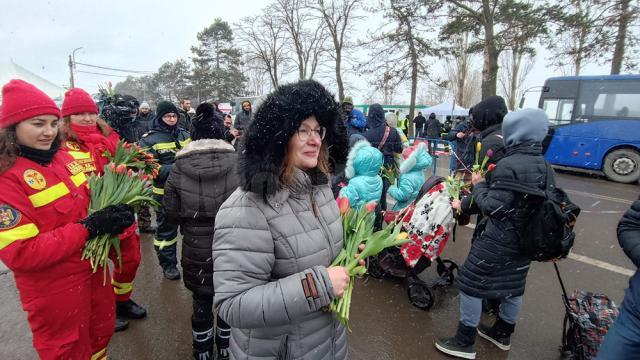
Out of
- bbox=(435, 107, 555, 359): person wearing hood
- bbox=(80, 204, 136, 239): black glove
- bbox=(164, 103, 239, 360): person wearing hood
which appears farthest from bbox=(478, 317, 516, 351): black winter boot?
bbox=(80, 204, 136, 239): black glove

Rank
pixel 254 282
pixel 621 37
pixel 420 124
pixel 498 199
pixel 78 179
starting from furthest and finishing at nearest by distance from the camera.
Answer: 1. pixel 420 124
2. pixel 621 37
3. pixel 498 199
4. pixel 78 179
5. pixel 254 282

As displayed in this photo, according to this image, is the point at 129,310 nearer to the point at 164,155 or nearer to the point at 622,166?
the point at 164,155

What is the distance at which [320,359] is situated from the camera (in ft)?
4.91

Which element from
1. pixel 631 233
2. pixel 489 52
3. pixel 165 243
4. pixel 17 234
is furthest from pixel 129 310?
pixel 489 52

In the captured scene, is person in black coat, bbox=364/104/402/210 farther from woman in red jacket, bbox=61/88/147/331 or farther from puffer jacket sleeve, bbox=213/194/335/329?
puffer jacket sleeve, bbox=213/194/335/329

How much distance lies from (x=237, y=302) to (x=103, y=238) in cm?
134

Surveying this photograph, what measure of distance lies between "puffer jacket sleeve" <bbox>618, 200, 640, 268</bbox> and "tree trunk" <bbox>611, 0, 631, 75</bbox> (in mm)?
13270

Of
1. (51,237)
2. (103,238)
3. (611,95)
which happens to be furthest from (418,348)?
(611,95)

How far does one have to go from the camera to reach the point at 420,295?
136 inches

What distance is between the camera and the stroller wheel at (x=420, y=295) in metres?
3.37

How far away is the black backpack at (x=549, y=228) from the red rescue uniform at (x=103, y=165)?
3004 mm

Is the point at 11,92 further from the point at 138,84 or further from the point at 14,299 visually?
the point at 138,84

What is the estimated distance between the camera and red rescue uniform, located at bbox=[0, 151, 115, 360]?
1.69m

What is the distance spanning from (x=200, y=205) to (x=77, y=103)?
163cm
